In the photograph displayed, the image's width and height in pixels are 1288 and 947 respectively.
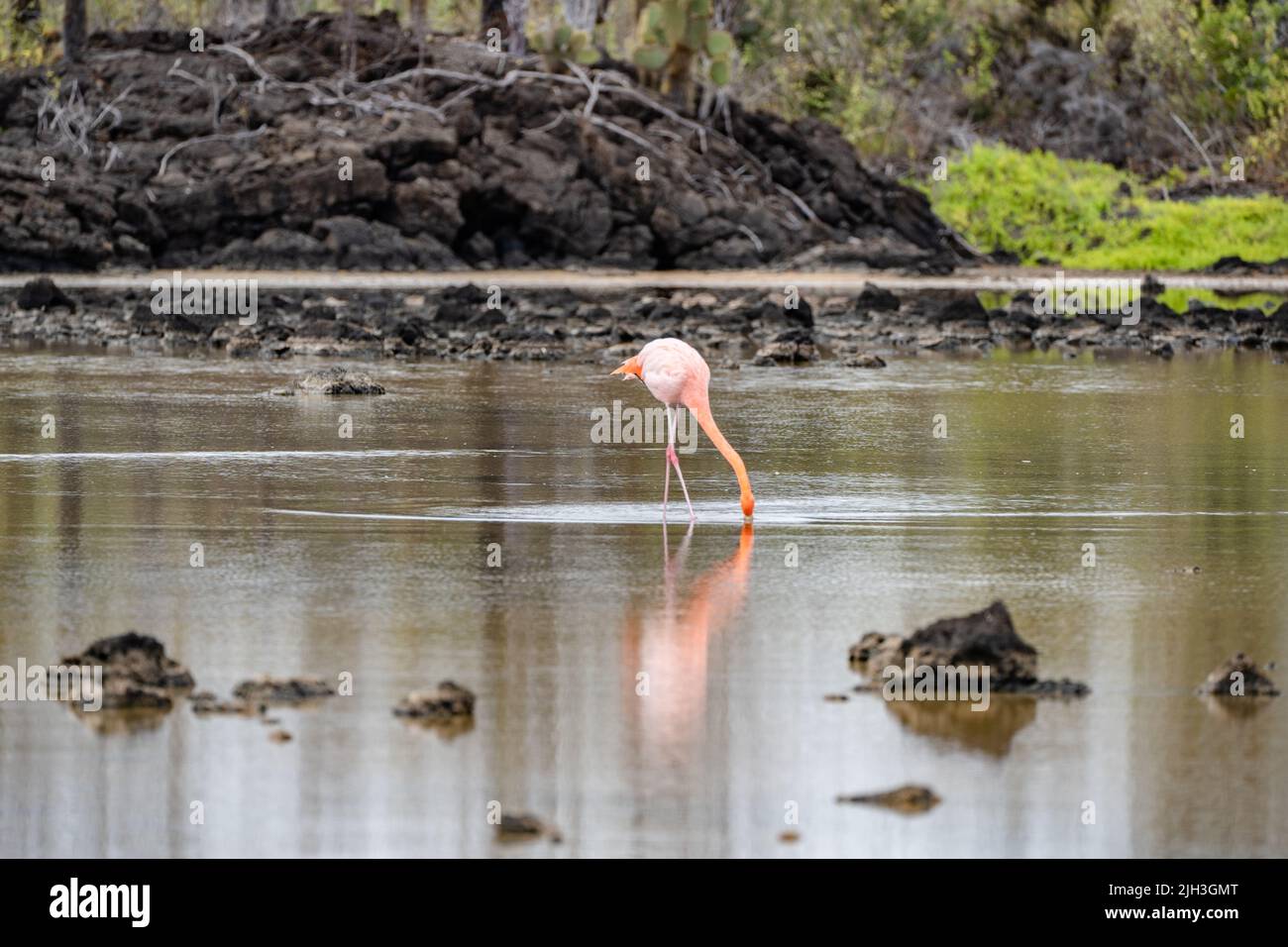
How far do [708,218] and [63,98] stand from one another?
12.1 m

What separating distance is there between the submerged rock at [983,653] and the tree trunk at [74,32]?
39.2 metres

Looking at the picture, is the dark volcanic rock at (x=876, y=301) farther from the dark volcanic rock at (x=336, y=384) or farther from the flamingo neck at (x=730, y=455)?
the flamingo neck at (x=730, y=455)

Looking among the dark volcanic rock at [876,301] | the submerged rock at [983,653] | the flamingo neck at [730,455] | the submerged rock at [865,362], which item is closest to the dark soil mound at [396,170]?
the dark volcanic rock at [876,301]

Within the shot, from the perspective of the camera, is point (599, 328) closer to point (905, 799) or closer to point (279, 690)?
point (279, 690)

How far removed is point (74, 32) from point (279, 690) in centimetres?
Result: 3990

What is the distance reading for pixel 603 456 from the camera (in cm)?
1611

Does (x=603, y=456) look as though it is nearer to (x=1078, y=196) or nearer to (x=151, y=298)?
(x=151, y=298)

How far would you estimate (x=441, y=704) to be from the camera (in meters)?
8.13

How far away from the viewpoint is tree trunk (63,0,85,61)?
45.5 metres

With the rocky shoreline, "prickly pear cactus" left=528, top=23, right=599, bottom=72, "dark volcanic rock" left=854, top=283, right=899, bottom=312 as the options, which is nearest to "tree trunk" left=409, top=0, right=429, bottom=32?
"prickly pear cactus" left=528, top=23, right=599, bottom=72

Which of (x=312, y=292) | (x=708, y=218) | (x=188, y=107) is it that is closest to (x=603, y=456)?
(x=312, y=292)

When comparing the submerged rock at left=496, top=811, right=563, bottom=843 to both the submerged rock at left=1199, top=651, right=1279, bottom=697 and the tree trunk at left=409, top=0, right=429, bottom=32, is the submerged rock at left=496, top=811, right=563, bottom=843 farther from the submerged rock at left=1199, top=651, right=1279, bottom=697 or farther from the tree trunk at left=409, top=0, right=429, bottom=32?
the tree trunk at left=409, top=0, right=429, bottom=32

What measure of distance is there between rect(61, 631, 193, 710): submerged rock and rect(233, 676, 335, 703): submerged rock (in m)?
0.25

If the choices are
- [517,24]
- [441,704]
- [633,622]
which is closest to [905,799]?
[441,704]
